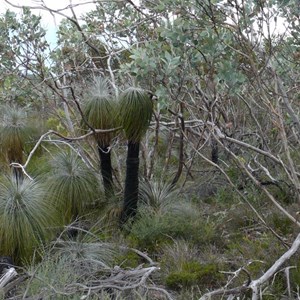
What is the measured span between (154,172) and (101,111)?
1503 mm

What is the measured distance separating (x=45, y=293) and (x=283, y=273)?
1605 millimetres

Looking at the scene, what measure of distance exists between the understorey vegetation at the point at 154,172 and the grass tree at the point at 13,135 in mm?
13

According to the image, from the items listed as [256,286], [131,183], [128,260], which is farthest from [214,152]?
[256,286]

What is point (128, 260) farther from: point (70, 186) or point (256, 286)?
point (256, 286)

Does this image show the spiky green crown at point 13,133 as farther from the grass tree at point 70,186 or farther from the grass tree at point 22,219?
the grass tree at point 22,219

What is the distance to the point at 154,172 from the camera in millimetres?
6719

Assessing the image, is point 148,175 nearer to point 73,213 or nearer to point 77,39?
point 73,213

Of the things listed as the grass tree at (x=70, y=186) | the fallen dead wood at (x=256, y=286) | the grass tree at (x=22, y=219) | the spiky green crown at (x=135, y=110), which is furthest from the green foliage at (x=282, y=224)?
the grass tree at (x=22, y=219)

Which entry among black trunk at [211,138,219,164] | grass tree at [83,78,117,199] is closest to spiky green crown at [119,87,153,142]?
grass tree at [83,78,117,199]

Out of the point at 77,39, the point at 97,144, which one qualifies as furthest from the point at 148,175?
the point at 77,39

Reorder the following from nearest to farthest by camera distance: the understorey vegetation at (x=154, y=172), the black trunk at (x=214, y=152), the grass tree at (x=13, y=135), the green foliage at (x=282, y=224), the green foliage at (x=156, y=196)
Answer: the understorey vegetation at (x=154, y=172), the green foliage at (x=282, y=224), the green foliage at (x=156, y=196), the grass tree at (x=13, y=135), the black trunk at (x=214, y=152)

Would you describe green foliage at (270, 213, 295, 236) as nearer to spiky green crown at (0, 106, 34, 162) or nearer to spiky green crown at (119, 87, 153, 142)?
spiky green crown at (119, 87, 153, 142)

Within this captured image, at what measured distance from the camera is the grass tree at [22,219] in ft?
15.0

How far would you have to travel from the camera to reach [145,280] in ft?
13.2
